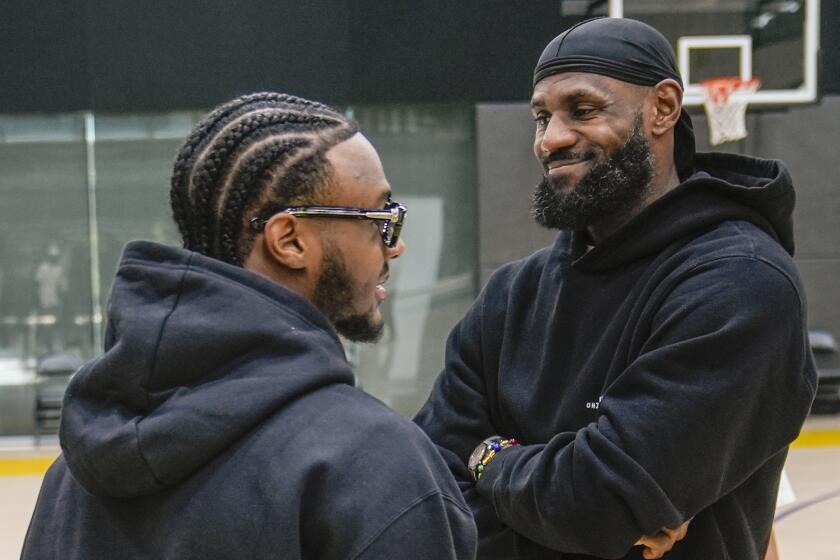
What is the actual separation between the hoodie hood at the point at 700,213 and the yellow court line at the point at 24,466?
6.35 meters

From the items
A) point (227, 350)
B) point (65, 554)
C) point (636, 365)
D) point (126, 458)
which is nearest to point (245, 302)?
point (227, 350)

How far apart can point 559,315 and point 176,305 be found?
39.2 inches

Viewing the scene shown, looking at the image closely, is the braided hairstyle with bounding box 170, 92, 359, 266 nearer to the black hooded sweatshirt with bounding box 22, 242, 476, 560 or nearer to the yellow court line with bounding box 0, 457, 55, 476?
the black hooded sweatshirt with bounding box 22, 242, 476, 560

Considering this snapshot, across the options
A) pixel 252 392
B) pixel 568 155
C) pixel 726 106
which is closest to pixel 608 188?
pixel 568 155

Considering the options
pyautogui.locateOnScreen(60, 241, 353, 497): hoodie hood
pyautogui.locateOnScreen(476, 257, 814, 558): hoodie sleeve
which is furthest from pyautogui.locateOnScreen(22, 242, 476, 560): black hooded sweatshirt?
pyautogui.locateOnScreen(476, 257, 814, 558): hoodie sleeve

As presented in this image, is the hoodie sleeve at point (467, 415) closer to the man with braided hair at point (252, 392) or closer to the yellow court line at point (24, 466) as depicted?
the man with braided hair at point (252, 392)

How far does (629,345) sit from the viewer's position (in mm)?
1881

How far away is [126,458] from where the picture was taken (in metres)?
1.15

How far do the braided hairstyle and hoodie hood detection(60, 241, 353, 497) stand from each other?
0.23ft

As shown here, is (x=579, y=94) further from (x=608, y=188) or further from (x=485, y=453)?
(x=485, y=453)

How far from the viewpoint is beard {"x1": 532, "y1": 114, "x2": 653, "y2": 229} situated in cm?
201

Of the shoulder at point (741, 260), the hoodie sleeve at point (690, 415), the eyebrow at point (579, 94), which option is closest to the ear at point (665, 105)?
the eyebrow at point (579, 94)

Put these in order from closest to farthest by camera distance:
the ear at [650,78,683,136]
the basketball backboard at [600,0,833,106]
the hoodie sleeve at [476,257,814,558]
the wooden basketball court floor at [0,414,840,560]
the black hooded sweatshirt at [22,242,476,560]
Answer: the black hooded sweatshirt at [22,242,476,560], the hoodie sleeve at [476,257,814,558], the ear at [650,78,683,136], the wooden basketball court floor at [0,414,840,560], the basketball backboard at [600,0,833,106]

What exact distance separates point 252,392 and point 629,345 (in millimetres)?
927
